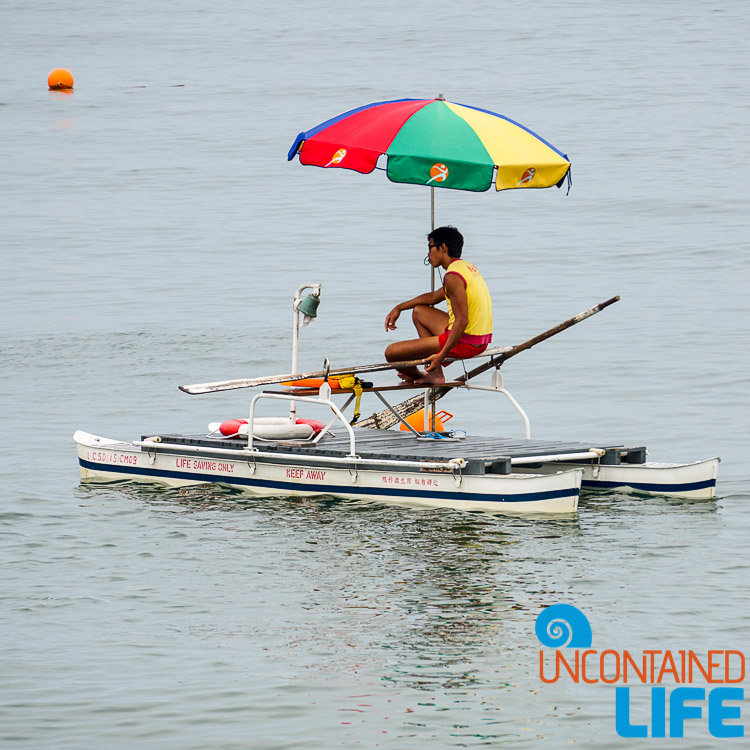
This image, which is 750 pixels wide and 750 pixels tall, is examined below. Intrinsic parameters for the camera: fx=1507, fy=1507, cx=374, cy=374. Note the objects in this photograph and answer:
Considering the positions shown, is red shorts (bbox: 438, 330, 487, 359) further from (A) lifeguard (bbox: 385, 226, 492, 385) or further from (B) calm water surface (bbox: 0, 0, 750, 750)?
(B) calm water surface (bbox: 0, 0, 750, 750)

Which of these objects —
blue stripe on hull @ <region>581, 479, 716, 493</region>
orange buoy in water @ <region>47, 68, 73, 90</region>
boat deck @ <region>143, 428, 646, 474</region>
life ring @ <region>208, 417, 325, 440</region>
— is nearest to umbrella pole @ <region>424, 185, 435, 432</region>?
boat deck @ <region>143, 428, 646, 474</region>

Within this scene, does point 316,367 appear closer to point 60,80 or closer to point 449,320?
point 449,320

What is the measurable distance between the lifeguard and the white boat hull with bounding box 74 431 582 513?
1.00 m

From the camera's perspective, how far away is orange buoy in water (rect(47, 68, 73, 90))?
181 ft

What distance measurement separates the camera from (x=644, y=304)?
953 inches

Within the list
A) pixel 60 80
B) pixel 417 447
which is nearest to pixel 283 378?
pixel 417 447

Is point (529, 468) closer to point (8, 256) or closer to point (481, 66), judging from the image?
point (8, 256)

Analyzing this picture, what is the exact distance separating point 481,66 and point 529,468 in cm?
4812

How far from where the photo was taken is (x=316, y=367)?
1953 cm

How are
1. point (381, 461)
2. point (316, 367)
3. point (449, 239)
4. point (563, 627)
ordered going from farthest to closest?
point (316, 367)
point (449, 239)
point (381, 461)
point (563, 627)

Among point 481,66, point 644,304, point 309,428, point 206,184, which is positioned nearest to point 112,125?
point 206,184

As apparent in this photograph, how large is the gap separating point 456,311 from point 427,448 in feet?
3.61

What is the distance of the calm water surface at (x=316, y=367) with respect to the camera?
8.10 metres

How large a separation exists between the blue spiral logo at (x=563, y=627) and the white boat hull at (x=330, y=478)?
178cm
